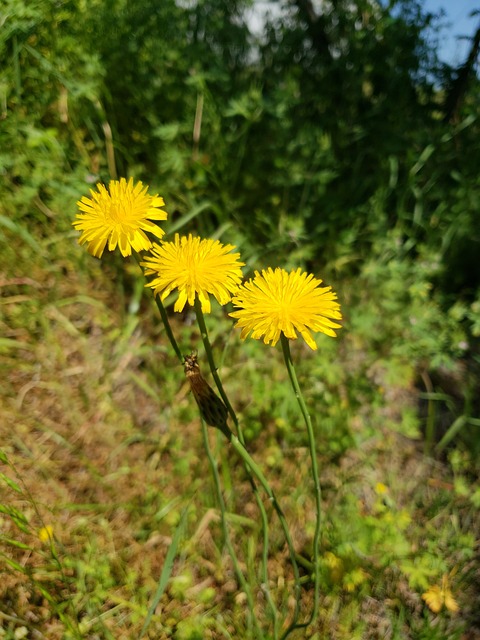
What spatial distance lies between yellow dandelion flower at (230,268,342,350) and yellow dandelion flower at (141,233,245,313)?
0.14 ft

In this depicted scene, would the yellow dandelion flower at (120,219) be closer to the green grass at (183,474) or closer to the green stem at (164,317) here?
the green stem at (164,317)

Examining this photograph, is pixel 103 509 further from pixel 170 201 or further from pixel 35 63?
pixel 35 63

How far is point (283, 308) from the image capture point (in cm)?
A: 79

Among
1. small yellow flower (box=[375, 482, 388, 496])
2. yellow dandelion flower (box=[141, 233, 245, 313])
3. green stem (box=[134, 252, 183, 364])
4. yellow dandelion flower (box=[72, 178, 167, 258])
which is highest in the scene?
yellow dandelion flower (box=[72, 178, 167, 258])

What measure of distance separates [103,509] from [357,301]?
139cm

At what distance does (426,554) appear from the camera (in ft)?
5.03

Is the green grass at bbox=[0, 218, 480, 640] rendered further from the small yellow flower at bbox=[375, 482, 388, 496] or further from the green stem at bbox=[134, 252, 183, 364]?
the green stem at bbox=[134, 252, 183, 364]

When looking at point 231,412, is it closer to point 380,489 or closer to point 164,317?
point 164,317

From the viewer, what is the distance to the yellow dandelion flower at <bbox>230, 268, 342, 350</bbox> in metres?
0.77

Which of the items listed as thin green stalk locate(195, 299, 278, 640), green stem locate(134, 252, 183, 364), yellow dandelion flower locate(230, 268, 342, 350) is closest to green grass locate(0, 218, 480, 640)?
thin green stalk locate(195, 299, 278, 640)

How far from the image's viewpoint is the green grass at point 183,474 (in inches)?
55.3

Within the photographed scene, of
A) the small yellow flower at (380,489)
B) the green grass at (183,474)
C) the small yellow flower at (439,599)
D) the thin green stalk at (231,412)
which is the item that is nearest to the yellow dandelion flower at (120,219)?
the thin green stalk at (231,412)

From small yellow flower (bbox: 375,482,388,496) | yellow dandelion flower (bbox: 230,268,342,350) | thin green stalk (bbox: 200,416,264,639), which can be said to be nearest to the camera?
yellow dandelion flower (bbox: 230,268,342,350)

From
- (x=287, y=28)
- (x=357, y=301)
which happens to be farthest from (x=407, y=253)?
(x=287, y=28)
